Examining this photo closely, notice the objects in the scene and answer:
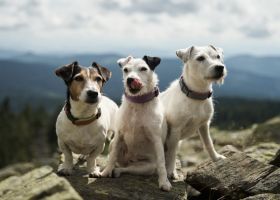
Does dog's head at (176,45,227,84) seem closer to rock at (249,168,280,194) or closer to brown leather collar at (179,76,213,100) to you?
brown leather collar at (179,76,213,100)

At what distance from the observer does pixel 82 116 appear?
37.1 feet

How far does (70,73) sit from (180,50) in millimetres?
2906

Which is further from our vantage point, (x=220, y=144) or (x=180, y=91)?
(x=220, y=144)

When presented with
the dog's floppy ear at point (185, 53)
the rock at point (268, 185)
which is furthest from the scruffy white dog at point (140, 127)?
the rock at point (268, 185)

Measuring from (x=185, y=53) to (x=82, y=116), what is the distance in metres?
3.03

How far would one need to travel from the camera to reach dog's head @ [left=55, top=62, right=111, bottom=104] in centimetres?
1065

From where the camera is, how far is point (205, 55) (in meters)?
11.8

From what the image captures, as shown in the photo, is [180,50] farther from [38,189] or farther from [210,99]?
[38,189]

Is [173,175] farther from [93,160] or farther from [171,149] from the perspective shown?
[93,160]

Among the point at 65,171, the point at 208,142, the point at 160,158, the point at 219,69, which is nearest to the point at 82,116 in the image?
the point at 65,171

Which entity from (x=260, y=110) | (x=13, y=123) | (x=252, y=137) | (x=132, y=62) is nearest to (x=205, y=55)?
(x=132, y=62)

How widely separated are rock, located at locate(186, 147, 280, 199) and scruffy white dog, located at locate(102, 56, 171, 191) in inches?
36.3

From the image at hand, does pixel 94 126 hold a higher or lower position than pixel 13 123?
higher

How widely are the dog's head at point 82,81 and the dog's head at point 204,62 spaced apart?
2.21 meters
